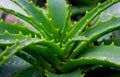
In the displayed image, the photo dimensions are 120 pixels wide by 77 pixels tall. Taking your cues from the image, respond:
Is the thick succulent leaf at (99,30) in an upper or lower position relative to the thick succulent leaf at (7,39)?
lower

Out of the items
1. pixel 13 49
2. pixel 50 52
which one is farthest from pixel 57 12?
pixel 13 49

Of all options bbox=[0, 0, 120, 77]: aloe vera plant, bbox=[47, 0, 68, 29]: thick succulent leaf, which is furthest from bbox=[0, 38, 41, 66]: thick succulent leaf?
bbox=[47, 0, 68, 29]: thick succulent leaf

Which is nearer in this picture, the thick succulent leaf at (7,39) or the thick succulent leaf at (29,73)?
the thick succulent leaf at (7,39)

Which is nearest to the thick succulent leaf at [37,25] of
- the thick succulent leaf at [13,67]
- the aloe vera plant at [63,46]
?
the aloe vera plant at [63,46]

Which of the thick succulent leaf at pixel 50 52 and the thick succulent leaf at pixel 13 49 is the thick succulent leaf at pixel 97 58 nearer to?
the thick succulent leaf at pixel 50 52

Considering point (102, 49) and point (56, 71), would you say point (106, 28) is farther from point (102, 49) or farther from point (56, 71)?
point (56, 71)

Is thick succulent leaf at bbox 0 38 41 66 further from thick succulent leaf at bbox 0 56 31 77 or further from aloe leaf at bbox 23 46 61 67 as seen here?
thick succulent leaf at bbox 0 56 31 77
